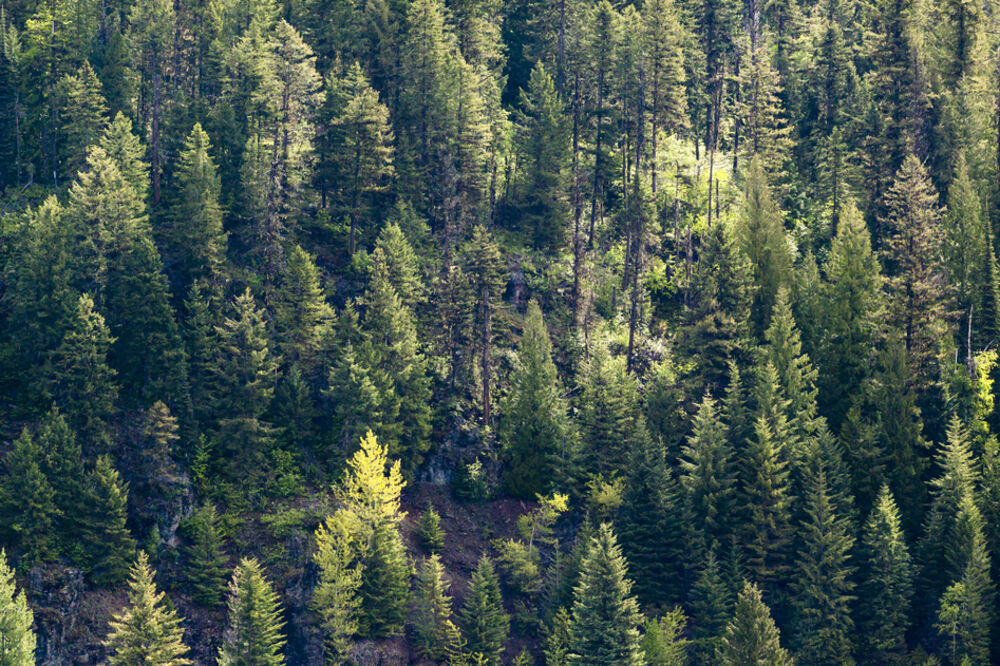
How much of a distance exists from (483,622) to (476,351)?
68.7ft

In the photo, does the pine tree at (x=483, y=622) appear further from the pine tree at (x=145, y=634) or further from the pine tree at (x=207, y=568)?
the pine tree at (x=145, y=634)

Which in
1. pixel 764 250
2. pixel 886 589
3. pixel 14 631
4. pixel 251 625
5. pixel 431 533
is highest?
pixel 764 250

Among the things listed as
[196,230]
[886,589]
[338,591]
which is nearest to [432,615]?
[338,591]

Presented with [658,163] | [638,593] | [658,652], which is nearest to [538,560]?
[638,593]

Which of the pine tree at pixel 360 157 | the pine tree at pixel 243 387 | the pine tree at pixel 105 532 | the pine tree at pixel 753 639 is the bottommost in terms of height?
the pine tree at pixel 753 639

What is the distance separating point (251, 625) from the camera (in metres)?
68.5

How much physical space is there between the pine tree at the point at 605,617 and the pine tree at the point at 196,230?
106ft

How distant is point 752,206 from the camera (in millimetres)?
86750

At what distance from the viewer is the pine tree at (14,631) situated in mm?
63688

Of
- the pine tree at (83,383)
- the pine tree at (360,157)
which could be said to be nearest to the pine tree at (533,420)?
the pine tree at (360,157)

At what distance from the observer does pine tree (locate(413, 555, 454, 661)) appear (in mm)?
74250

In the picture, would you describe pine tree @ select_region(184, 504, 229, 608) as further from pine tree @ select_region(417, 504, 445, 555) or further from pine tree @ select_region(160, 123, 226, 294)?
pine tree @ select_region(160, 123, 226, 294)

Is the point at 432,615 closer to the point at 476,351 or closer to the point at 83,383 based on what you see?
the point at 476,351

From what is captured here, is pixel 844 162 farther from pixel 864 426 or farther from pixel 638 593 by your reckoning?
pixel 638 593
